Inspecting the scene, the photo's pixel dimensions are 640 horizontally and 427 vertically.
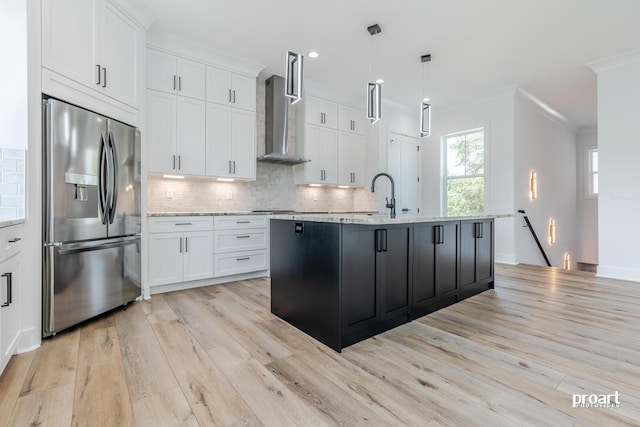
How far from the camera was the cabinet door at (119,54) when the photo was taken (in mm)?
2688

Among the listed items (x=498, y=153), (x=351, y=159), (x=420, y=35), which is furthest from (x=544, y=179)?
(x=420, y=35)

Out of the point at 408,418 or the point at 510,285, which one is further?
the point at 510,285

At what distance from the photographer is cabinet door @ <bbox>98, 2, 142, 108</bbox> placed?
2.69m

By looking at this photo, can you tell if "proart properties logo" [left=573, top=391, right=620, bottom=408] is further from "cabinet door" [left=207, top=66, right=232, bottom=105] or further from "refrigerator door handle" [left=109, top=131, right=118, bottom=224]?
"cabinet door" [left=207, top=66, right=232, bottom=105]

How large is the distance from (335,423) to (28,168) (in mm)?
2520

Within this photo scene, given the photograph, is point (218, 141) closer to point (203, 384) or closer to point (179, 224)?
point (179, 224)

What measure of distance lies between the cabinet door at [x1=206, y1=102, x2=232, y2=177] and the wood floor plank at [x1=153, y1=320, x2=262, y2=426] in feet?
7.50

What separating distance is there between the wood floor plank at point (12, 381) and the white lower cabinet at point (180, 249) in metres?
1.41

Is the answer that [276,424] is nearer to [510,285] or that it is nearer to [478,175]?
[510,285]

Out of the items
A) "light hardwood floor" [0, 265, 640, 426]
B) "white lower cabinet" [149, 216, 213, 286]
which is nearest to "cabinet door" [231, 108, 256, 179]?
"white lower cabinet" [149, 216, 213, 286]

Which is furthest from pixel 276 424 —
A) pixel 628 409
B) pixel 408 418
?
pixel 628 409

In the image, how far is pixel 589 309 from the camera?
2889mm

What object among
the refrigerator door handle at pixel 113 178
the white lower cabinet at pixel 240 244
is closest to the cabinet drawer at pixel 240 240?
the white lower cabinet at pixel 240 244

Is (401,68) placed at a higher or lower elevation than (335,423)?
higher
